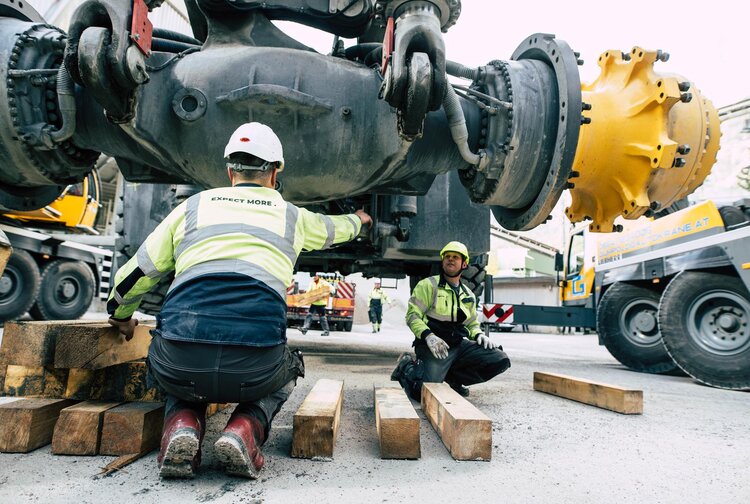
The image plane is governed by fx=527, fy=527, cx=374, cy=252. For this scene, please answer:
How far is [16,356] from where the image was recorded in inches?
80.3

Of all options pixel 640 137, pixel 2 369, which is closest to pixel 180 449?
pixel 2 369

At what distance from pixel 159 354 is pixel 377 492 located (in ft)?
2.78

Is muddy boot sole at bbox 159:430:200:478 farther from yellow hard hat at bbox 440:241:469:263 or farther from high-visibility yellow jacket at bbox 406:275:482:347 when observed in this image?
yellow hard hat at bbox 440:241:469:263

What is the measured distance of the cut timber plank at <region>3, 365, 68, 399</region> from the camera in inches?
81.4

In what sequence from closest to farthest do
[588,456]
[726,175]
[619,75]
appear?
1. [588,456]
2. [619,75]
3. [726,175]

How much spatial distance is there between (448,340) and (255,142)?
2.04 m

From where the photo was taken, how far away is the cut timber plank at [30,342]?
2021 millimetres

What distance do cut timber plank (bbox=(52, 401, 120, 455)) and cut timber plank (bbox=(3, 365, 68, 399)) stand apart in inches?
9.2

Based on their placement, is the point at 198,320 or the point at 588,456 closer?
A: the point at 198,320

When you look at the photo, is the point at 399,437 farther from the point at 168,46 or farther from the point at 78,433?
the point at 168,46

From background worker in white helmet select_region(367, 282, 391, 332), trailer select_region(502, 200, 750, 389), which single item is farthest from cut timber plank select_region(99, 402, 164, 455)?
background worker in white helmet select_region(367, 282, 391, 332)

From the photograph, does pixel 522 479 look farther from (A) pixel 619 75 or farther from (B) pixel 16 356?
(B) pixel 16 356

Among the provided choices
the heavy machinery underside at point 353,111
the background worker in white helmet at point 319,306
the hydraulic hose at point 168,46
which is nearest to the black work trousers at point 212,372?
the heavy machinery underside at point 353,111

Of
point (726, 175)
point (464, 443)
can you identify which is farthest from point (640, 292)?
point (726, 175)
